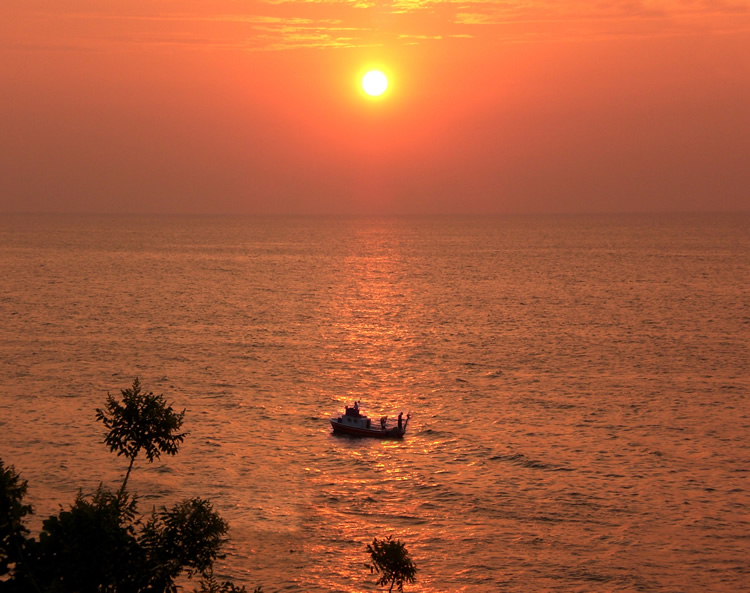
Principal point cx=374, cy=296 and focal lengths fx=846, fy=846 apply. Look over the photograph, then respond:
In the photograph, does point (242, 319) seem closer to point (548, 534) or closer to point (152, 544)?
point (548, 534)

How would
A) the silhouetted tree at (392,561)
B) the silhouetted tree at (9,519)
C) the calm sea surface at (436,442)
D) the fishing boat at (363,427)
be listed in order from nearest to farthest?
the silhouetted tree at (9,519)
the silhouetted tree at (392,561)
the calm sea surface at (436,442)
the fishing boat at (363,427)

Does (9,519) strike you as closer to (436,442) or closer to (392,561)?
(392,561)

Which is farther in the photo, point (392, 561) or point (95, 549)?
point (392, 561)

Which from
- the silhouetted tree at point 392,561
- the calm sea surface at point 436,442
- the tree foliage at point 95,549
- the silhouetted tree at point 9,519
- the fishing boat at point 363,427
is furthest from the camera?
the fishing boat at point 363,427

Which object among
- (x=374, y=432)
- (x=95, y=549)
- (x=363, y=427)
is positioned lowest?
(x=95, y=549)

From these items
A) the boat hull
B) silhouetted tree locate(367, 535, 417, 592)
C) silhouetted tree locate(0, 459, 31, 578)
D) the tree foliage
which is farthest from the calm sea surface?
silhouetted tree locate(0, 459, 31, 578)

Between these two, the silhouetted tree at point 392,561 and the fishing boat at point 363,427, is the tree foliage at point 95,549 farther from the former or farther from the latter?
the fishing boat at point 363,427

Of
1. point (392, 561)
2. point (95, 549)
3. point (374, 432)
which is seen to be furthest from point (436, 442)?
point (95, 549)

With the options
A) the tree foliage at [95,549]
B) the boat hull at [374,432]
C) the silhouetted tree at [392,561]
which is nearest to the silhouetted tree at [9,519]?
the tree foliage at [95,549]

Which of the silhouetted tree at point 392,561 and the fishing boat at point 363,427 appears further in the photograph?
the fishing boat at point 363,427

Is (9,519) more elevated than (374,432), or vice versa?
(374,432)

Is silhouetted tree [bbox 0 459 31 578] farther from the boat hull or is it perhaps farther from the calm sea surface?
the boat hull

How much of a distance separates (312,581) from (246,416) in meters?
33.0

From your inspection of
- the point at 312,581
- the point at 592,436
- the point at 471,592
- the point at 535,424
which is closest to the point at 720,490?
the point at 592,436
